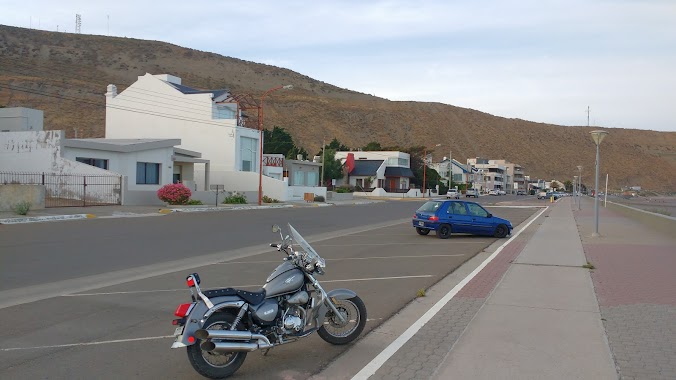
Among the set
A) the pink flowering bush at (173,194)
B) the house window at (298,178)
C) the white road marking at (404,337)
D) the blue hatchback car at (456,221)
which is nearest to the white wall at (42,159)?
the pink flowering bush at (173,194)

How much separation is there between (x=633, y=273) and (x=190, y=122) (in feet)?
150

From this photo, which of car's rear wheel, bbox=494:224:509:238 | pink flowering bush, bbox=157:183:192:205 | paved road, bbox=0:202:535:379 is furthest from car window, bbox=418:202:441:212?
pink flowering bush, bbox=157:183:192:205

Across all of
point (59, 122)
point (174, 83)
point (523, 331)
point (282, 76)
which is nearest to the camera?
point (523, 331)

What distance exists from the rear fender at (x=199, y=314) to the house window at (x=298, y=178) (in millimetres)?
56935

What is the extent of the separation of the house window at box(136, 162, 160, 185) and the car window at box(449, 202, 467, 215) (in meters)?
25.0

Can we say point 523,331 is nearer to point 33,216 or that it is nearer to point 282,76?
point 33,216

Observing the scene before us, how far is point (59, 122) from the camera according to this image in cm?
7912

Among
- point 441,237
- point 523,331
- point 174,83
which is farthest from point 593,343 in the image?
point 174,83

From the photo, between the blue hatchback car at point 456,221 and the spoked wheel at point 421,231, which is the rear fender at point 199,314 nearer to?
the blue hatchback car at point 456,221

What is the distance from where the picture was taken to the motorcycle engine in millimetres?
5980

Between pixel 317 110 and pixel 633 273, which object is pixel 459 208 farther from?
pixel 317 110

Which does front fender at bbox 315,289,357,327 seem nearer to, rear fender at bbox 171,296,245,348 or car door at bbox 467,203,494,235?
rear fender at bbox 171,296,245,348

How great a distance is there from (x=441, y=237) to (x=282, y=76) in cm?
12952

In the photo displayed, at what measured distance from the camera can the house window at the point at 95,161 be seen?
3684cm
